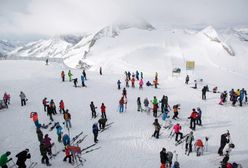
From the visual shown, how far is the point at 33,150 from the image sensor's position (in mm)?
19281

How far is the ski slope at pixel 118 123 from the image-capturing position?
18.2 meters

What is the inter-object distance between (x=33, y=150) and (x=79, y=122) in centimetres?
580

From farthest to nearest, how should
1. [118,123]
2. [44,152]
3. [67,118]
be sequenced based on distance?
1. [118,123]
2. [67,118]
3. [44,152]

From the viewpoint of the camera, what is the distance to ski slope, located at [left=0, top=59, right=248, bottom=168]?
18203 mm

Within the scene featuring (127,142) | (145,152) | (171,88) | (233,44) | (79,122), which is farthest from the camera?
(233,44)

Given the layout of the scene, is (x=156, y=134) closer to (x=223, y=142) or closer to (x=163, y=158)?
(x=163, y=158)

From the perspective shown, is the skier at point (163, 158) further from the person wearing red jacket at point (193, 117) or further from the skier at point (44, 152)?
the skier at point (44, 152)

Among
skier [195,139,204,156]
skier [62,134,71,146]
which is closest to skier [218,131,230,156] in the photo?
skier [195,139,204,156]

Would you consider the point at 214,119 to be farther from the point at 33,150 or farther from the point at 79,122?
the point at 33,150

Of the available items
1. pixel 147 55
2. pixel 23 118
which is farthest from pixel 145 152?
pixel 147 55

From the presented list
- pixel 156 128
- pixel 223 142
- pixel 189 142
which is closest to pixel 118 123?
pixel 156 128

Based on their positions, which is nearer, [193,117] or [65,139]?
[65,139]

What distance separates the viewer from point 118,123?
78.5ft

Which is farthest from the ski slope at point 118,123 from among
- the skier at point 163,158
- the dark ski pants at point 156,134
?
the skier at point 163,158
